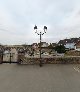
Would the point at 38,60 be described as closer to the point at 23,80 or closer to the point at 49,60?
the point at 49,60

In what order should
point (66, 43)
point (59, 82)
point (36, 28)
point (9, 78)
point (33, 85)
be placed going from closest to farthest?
1. point (33, 85)
2. point (59, 82)
3. point (9, 78)
4. point (36, 28)
5. point (66, 43)

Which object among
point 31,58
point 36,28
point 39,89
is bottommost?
point 39,89

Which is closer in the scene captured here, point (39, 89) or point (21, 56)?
point (39, 89)

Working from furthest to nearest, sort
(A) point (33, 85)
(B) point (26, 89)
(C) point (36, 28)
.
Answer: (C) point (36, 28)
(A) point (33, 85)
(B) point (26, 89)

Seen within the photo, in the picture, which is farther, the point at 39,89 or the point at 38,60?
the point at 38,60

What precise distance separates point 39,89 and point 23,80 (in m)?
2.22

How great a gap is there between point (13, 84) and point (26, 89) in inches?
50.6

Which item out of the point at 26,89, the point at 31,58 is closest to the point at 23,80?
the point at 26,89

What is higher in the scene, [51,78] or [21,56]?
[21,56]

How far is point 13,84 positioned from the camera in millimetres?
10266

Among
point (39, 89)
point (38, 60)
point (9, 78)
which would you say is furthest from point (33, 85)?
point (38, 60)

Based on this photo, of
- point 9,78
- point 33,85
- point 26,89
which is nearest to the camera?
point 26,89

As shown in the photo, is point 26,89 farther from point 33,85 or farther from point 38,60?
point 38,60

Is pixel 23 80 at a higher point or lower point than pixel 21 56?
lower
